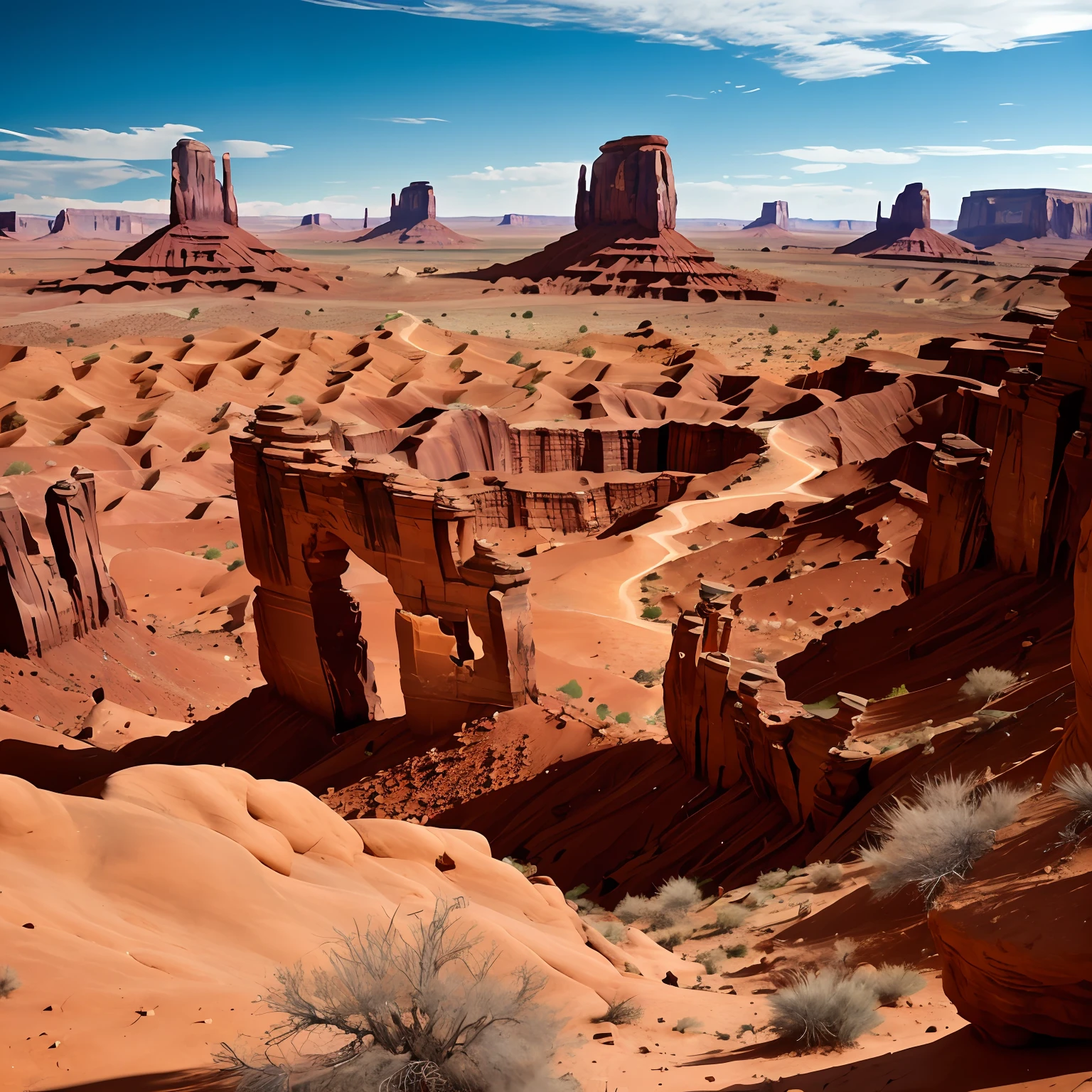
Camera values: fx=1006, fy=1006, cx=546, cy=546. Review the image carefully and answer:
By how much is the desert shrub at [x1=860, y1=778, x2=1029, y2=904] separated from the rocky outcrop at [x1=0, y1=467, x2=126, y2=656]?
45.4 feet

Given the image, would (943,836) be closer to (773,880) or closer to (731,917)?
(731,917)

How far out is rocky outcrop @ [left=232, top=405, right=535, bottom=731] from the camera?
13133 mm

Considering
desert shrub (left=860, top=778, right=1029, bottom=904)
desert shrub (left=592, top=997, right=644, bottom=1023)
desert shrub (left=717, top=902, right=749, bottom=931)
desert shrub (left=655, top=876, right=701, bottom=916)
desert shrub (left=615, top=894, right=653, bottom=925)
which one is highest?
desert shrub (left=860, top=778, right=1029, bottom=904)

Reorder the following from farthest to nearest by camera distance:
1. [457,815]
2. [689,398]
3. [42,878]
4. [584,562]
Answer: [689,398]
[584,562]
[457,815]
[42,878]

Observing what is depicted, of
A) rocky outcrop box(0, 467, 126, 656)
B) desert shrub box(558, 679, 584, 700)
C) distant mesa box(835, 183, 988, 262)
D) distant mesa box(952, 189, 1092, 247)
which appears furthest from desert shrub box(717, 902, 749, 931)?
distant mesa box(952, 189, 1092, 247)

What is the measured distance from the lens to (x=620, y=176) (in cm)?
9469

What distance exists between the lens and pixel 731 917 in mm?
8172

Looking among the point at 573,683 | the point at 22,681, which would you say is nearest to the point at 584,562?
the point at 573,683

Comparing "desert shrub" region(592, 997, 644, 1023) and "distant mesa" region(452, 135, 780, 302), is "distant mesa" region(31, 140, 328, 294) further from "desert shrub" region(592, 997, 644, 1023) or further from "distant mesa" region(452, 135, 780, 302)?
"desert shrub" region(592, 997, 644, 1023)

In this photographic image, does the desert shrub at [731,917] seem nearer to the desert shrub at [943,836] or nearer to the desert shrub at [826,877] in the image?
the desert shrub at [826,877]

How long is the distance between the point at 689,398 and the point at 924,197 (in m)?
118

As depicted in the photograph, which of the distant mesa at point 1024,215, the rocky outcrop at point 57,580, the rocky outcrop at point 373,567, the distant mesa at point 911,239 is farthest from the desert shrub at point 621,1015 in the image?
the distant mesa at point 1024,215

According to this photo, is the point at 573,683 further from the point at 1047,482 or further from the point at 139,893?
the point at 139,893

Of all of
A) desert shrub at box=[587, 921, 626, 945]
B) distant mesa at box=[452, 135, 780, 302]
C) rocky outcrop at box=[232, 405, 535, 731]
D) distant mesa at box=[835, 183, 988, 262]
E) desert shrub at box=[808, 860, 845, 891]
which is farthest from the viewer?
distant mesa at box=[835, 183, 988, 262]
